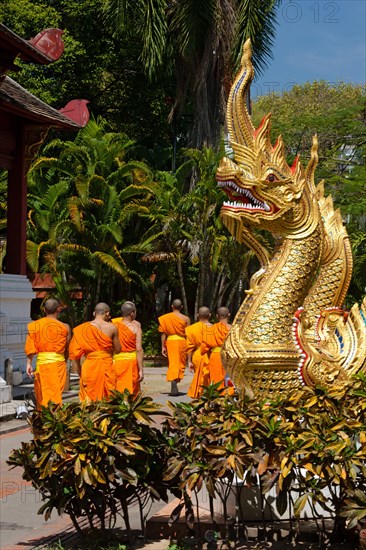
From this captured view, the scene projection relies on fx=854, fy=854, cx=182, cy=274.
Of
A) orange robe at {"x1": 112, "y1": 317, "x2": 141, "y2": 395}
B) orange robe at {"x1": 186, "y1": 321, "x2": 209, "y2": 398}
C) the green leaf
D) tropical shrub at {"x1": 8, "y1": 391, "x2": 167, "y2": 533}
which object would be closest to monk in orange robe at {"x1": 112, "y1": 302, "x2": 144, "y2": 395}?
orange robe at {"x1": 112, "y1": 317, "x2": 141, "y2": 395}

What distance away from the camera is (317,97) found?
3944 centimetres

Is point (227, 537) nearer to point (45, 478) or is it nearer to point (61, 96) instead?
point (45, 478)

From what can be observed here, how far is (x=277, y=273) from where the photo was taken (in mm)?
6789

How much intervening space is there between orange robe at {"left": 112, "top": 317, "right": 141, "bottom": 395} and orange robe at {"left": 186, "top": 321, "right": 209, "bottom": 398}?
1.52 m

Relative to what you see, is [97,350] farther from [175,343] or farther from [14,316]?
[14,316]

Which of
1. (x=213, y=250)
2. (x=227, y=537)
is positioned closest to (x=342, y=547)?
(x=227, y=537)

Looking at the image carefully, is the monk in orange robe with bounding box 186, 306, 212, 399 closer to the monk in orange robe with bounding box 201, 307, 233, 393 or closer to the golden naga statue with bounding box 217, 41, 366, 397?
the monk in orange robe with bounding box 201, 307, 233, 393

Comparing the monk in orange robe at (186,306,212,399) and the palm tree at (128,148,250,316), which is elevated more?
the palm tree at (128,148,250,316)

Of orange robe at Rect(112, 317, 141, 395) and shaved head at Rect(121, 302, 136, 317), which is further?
shaved head at Rect(121, 302, 136, 317)

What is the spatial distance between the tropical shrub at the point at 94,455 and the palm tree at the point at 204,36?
1883 centimetres

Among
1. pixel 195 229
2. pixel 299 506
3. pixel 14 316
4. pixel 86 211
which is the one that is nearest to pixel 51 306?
pixel 14 316

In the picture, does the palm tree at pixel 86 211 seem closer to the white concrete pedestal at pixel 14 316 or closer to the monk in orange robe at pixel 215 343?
the white concrete pedestal at pixel 14 316

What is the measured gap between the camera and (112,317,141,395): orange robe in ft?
33.7

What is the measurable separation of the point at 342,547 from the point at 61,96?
78.1 feet
